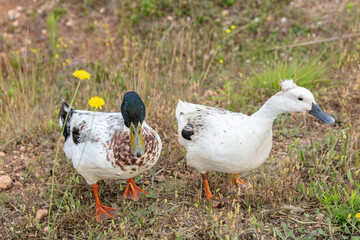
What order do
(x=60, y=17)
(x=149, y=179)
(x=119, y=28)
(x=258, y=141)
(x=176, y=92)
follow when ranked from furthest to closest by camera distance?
(x=60, y=17), (x=119, y=28), (x=176, y=92), (x=149, y=179), (x=258, y=141)

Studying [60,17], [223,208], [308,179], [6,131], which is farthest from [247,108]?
[60,17]

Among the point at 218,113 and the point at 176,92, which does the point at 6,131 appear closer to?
the point at 176,92

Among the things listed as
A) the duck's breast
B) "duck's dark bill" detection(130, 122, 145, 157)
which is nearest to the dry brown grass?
the duck's breast

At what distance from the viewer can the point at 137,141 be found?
10.1ft

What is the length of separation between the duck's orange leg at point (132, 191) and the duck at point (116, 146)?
0.10 feet

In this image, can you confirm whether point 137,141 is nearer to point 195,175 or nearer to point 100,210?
point 100,210

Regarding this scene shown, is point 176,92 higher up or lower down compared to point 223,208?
higher up

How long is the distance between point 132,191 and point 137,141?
76cm

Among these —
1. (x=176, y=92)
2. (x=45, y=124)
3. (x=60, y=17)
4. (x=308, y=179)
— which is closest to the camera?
(x=308, y=179)

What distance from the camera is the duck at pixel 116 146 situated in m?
3.11

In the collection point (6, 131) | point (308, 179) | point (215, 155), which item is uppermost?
point (215, 155)

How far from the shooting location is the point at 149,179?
3.96 meters

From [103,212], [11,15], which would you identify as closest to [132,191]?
[103,212]

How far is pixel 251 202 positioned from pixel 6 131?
10.3ft
